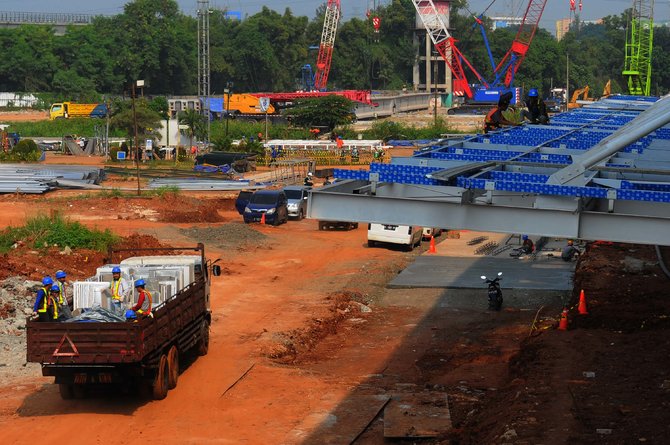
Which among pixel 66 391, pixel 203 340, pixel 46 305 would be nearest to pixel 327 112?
pixel 203 340

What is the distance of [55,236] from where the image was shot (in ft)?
112

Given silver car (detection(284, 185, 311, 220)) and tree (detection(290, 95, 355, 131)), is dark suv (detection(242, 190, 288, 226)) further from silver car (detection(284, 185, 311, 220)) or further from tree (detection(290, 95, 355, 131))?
tree (detection(290, 95, 355, 131))

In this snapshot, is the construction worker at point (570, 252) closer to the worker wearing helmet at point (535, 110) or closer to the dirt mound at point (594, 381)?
the dirt mound at point (594, 381)

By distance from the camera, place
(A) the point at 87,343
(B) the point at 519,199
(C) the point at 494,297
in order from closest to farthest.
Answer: (B) the point at 519,199, (A) the point at 87,343, (C) the point at 494,297

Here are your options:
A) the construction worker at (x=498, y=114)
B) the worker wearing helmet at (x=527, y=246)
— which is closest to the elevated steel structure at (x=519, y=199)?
the construction worker at (x=498, y=114)

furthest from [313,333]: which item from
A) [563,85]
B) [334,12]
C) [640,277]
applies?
[563,85]

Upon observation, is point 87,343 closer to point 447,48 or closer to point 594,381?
point 594,381

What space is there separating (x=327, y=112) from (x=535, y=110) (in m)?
75.1

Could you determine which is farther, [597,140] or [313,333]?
[313,333]

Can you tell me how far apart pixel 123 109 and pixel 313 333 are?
70.8m

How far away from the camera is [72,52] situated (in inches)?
5763

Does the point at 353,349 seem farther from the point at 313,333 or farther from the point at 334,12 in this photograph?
the point at 334,12

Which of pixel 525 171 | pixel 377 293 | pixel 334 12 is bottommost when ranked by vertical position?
pixel 377 293

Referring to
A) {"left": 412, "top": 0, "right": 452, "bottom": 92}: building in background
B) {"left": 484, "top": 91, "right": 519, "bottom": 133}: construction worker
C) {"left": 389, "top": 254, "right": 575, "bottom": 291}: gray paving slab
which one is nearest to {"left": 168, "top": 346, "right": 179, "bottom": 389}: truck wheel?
{"left": 484, "top": 91, "right": 519, "bottom": 133}: construction worker
